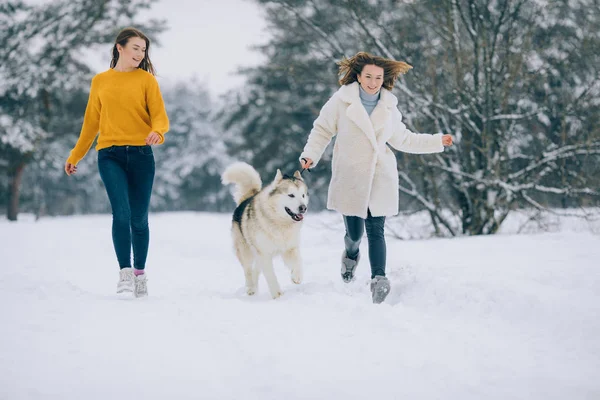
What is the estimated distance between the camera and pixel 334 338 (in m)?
2.92

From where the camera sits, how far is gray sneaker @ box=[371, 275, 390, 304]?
3883 millimetres

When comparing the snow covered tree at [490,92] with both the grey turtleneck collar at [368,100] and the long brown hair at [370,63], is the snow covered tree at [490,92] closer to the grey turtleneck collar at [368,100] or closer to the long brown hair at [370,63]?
the long brown hair at [370,63]

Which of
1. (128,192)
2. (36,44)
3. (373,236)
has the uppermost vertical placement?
(36,44)

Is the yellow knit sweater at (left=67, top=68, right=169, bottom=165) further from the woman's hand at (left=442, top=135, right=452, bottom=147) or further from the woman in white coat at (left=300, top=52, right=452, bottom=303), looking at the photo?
the woman's hand at (left=442, top=135, right=452, bottom=147)

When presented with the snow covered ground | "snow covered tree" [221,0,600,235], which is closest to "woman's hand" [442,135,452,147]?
the snow covered ground

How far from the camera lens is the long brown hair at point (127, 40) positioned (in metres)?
4.07

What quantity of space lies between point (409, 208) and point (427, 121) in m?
1.64

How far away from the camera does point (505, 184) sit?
705 centimetres

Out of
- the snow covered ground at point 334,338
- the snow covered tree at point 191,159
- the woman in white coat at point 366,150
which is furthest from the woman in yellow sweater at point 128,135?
the snow covered tree at point 191,159

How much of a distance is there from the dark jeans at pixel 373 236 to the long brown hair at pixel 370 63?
3.72ft

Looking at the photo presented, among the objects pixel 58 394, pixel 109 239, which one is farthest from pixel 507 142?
pixel 109 239

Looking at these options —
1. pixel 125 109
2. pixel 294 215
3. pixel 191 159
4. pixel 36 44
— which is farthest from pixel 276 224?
pixel 191 159

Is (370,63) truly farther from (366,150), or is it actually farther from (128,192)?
(128,192)

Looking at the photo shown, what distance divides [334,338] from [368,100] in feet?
6.71
